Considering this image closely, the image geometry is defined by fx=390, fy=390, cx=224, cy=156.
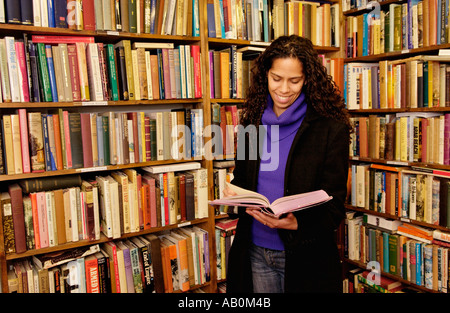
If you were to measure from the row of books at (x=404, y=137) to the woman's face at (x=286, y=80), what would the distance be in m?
1.07

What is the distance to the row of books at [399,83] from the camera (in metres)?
2.12

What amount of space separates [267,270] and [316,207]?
0.31 m

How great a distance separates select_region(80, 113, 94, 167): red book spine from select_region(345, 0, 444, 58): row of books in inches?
69.0

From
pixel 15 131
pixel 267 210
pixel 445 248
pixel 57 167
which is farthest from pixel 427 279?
pixel 15 131

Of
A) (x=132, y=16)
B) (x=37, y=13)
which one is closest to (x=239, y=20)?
(x=132, y=16)

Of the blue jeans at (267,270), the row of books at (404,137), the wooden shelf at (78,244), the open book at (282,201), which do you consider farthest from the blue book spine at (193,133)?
the row of books at (404,137)

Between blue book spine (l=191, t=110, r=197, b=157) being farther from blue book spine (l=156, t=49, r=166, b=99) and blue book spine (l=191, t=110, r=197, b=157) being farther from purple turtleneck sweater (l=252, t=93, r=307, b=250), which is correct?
purple turtleneck sweater (l=252, t=93, r=307, b=250)

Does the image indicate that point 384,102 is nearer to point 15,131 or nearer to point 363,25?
point 363,25

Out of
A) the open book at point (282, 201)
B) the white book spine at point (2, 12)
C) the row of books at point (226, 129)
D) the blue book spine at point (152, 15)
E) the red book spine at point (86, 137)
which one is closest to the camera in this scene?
the open book at point (282, 201)

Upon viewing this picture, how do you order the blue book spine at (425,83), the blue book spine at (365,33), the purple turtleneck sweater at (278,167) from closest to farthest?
the purple turtleneck sweater at (278,167) → the blue book spine at (425,83) → the blue book spine at (365,33)

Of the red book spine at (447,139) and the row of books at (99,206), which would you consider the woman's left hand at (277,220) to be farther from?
the red book spine at (447,139)

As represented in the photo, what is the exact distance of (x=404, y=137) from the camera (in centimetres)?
227

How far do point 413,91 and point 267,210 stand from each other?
1398mm

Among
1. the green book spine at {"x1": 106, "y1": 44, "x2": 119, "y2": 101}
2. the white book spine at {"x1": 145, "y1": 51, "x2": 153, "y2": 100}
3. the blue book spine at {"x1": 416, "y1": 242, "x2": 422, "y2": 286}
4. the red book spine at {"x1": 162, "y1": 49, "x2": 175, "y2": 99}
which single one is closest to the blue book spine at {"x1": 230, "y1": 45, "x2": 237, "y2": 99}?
the red book spine at {"x1": 162, "y1": 49, "x2": 175, "y2": 99}
